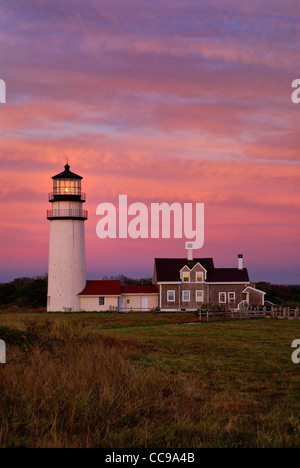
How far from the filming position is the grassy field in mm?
8484

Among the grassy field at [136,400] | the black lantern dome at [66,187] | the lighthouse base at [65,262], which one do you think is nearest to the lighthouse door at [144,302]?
the lighthouse base at [65,262]

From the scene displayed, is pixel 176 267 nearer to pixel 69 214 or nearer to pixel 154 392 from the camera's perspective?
pixel 69 214

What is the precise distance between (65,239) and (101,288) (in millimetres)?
6146

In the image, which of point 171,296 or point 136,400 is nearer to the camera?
point 136,400

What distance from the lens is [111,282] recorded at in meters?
56.3

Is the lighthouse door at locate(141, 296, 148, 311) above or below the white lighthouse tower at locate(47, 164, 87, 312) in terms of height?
below

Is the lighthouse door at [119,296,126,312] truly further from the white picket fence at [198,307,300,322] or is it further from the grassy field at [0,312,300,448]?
the grassy field at [0,312,300,448]

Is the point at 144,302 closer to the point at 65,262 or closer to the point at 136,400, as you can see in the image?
the point at 65,262

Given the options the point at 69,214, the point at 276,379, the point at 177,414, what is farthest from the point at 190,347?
the point at 69,214

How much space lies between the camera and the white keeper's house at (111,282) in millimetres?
51812

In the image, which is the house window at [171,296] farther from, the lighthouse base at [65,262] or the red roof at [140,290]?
the lighthouse base at [65,262]

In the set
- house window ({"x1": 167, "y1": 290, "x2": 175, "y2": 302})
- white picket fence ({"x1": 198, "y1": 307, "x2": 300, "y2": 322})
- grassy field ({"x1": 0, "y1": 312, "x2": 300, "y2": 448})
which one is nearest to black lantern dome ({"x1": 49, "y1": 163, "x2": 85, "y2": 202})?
house window ({"x1": 167, "y1": 290, "x2": 175, "y2": 302})

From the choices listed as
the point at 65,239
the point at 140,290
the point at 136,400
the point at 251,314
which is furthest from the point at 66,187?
the point at 136,400

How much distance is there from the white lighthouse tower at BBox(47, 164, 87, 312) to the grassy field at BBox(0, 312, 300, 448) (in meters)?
34.8
